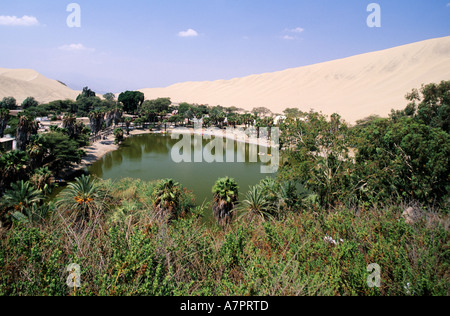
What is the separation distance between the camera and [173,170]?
31.5 meters

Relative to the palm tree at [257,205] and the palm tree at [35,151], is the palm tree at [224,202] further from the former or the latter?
the palm tree at [35,151]

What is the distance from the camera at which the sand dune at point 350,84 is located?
6950cm

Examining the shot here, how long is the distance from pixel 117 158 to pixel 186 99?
10987cm

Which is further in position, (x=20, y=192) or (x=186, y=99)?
(x=186, y=99)

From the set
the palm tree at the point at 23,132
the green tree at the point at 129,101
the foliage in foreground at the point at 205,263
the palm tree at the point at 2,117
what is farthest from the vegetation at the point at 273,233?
the green tree at the point at 129,101

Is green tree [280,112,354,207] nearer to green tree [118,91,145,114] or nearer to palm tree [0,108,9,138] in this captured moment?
palm tree [0,108,9,138]

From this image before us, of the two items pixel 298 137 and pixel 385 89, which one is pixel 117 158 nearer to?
pixel 298 137

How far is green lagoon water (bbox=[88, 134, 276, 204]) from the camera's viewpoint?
26214 millimetres

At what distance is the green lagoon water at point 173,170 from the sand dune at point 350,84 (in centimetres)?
4495

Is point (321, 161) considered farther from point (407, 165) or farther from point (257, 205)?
point (257, 205)

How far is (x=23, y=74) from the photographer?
481 ft

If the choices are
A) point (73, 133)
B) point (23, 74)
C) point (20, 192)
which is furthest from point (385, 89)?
point (23, 74)

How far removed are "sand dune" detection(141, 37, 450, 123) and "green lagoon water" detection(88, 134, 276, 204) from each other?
4495cm

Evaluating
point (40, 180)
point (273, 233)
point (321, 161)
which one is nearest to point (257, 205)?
point (321, 161)
